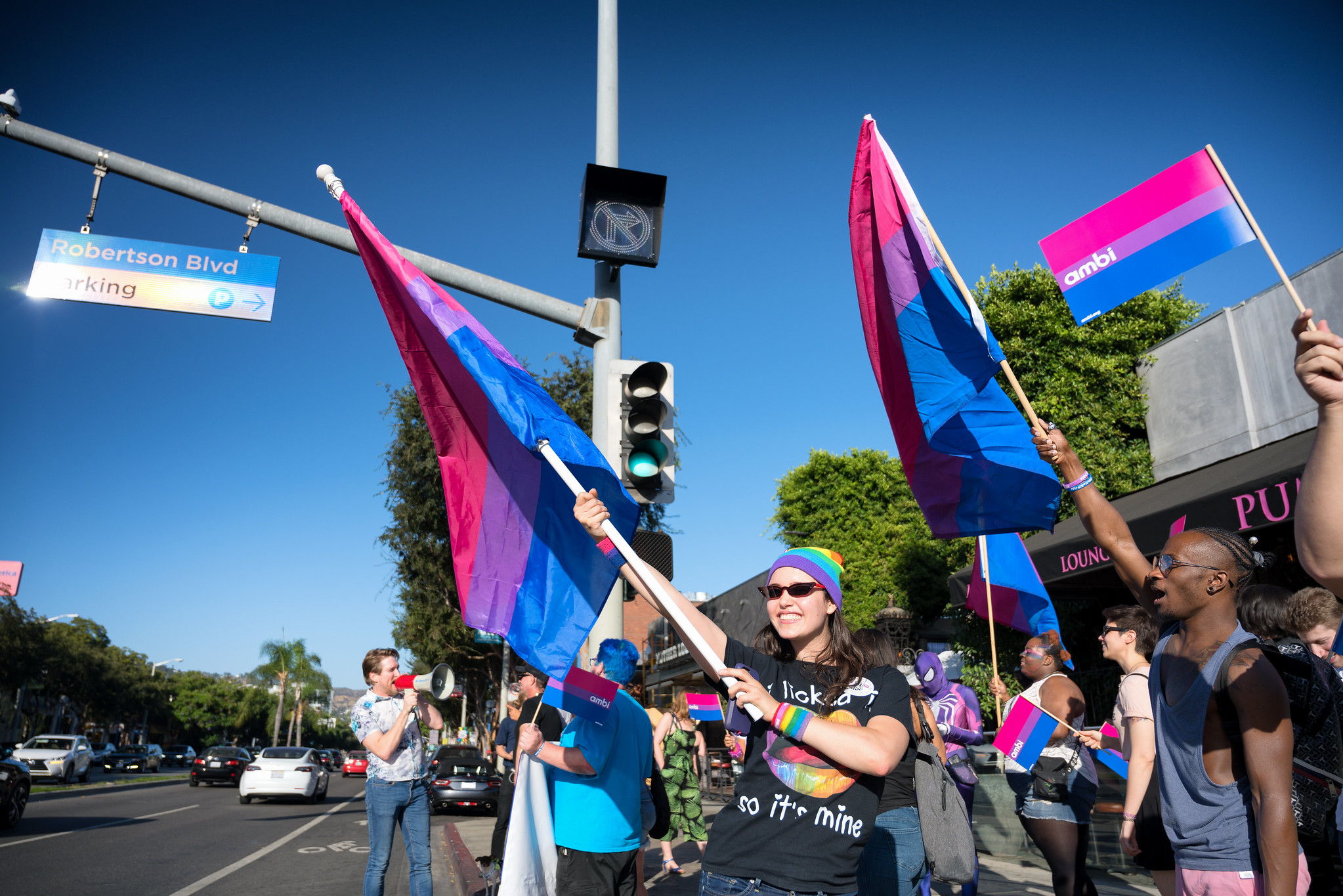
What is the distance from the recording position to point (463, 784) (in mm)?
18781

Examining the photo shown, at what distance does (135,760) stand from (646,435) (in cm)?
5856

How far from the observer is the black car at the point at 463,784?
1856 cm

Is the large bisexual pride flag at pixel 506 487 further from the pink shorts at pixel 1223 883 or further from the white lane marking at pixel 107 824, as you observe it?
the white lane marking at pixel 107 824

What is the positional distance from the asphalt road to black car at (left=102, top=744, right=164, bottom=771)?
35584 mm

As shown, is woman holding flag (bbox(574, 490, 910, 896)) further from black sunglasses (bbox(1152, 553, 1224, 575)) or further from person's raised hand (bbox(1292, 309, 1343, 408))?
person's raised hand (bbox(1292, 309, 1343, 408))

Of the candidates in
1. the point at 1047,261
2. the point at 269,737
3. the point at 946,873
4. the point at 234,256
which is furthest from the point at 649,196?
the point at 269,737

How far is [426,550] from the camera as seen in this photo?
72.0 feet

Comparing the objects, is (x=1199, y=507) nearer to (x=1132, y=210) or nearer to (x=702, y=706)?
(x=1132, y=210)

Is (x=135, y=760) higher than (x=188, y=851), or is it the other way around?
(x=188, y=851)

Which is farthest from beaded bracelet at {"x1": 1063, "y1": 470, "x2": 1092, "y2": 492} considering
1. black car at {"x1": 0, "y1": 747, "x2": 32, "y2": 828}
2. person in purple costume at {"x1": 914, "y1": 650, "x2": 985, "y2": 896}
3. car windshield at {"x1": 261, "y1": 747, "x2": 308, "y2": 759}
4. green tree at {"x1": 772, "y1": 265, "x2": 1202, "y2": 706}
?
car windshield at {"x1": 261, "y1": 747, "x2": 308, "y2": 759}

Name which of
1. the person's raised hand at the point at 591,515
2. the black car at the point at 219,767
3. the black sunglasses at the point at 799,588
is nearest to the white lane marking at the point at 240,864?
the person's raised hand at the point at 591,515

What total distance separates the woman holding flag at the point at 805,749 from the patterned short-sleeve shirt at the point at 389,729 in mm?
4272

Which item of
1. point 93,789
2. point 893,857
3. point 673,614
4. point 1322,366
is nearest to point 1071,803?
point 893,857

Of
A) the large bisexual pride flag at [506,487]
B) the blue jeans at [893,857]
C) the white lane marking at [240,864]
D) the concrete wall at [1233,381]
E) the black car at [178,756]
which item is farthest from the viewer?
the black car at [178,756]
